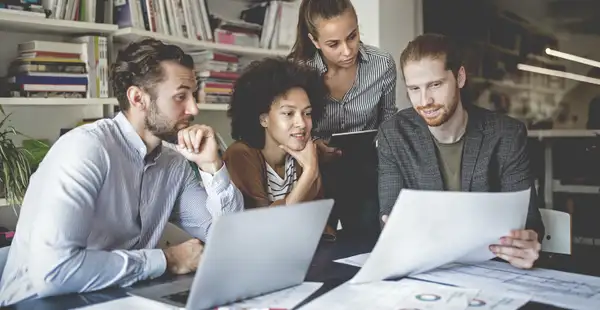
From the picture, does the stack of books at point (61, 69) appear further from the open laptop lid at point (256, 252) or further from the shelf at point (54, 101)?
the open laptop lid at point (256, 252)

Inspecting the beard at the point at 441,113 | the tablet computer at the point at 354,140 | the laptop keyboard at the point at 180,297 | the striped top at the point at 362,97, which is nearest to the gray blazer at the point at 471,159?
the beard at the point at 441,113

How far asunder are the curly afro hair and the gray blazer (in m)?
0.37

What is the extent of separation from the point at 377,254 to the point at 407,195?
0.15 m

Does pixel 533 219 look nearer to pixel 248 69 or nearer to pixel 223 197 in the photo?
pixel 223 197

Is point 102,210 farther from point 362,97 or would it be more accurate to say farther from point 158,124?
point 362,97

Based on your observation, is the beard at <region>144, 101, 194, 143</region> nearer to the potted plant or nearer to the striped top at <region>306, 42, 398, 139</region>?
the striped top at <region>306, 42, 398, 139</region>

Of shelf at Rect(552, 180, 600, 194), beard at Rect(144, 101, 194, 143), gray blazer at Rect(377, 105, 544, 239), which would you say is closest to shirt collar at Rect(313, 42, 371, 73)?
gray blazer at Rect(377, 105, 544, 239)

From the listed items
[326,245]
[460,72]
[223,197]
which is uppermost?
[460,72]

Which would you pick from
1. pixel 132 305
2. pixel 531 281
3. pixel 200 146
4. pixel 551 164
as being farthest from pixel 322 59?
pixel 551 164

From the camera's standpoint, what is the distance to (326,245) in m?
1.60

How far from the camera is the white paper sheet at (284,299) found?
1.08 m

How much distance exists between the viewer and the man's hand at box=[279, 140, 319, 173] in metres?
1.97

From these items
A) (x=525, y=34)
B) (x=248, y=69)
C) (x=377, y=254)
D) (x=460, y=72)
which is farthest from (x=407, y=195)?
(x=525, y=34)

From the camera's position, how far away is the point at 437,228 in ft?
3.91
